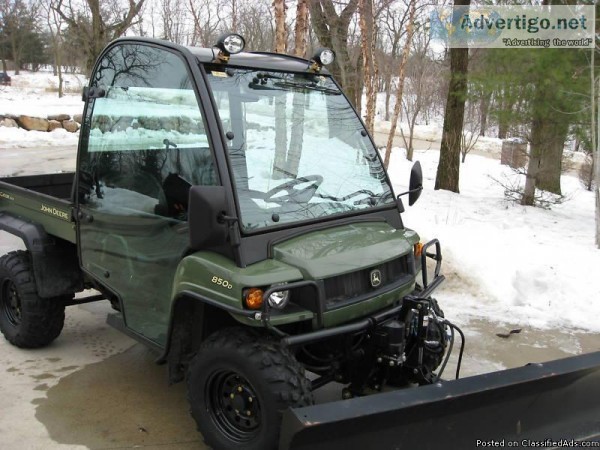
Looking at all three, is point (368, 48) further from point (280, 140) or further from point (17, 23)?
point (17, 23)

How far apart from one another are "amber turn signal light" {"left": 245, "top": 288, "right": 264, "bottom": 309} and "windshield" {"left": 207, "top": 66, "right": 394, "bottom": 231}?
34 centimetres

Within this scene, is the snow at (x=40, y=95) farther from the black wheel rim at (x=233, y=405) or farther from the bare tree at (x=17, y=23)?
the black wheel rim at (x=233, y=405)

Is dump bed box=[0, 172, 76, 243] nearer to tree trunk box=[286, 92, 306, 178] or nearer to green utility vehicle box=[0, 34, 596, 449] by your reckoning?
green utility vehicle box=[0, 34, 596, 449]

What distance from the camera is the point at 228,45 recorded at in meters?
3.22

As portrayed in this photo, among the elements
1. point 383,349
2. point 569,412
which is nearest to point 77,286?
point 383,349

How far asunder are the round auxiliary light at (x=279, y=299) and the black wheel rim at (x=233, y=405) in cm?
41

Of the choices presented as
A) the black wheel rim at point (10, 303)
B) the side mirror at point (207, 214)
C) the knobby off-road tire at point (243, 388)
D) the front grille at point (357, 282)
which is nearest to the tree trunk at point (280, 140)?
the side mirror at point (207, 214)

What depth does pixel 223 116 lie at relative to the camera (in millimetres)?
3139

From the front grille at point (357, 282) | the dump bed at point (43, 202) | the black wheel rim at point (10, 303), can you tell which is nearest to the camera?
the front grille at point (357, 282)

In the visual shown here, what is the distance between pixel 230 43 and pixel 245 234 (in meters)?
1.08

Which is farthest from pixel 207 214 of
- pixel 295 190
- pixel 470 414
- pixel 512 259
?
A: pixel 512 259

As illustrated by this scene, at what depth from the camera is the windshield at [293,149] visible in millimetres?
3133

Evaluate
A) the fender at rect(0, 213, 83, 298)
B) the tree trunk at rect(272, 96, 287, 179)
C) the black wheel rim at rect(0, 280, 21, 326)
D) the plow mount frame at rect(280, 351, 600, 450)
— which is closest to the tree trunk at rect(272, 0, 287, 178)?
the tree trunk at rect(272, 96, 287, 179)

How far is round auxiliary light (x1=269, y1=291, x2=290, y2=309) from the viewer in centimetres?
276
